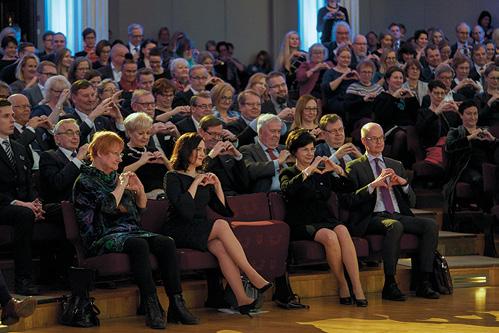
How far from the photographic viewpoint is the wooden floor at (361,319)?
6.04m

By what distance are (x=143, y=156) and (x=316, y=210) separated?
3.77 ft

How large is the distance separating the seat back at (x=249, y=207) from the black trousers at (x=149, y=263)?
2.64 ft

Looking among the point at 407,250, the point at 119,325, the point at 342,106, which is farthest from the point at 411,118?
the point at 119,325

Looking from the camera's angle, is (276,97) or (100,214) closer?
(100,214)

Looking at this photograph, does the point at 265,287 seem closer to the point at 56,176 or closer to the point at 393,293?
the point at 393,293

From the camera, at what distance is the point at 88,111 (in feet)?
25.0

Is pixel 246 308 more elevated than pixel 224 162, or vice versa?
pixel 224 162

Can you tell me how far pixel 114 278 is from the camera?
6.64 metres

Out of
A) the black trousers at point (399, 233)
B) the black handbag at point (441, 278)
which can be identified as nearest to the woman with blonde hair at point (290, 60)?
the black trousers at point (399, 233)

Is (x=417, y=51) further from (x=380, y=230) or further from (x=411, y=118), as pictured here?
(x=380, y=230)

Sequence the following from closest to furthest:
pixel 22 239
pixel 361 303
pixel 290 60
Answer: pixel 22 239
pixel 361 303
pixel 290 60

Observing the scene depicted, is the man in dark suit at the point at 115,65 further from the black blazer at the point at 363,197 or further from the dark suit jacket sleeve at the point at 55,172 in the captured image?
the dark suit jacket sleeve at the point at 55,172

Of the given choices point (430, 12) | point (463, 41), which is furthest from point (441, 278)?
point (430, 12)

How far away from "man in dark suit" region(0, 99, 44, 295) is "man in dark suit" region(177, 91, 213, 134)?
1.57m
